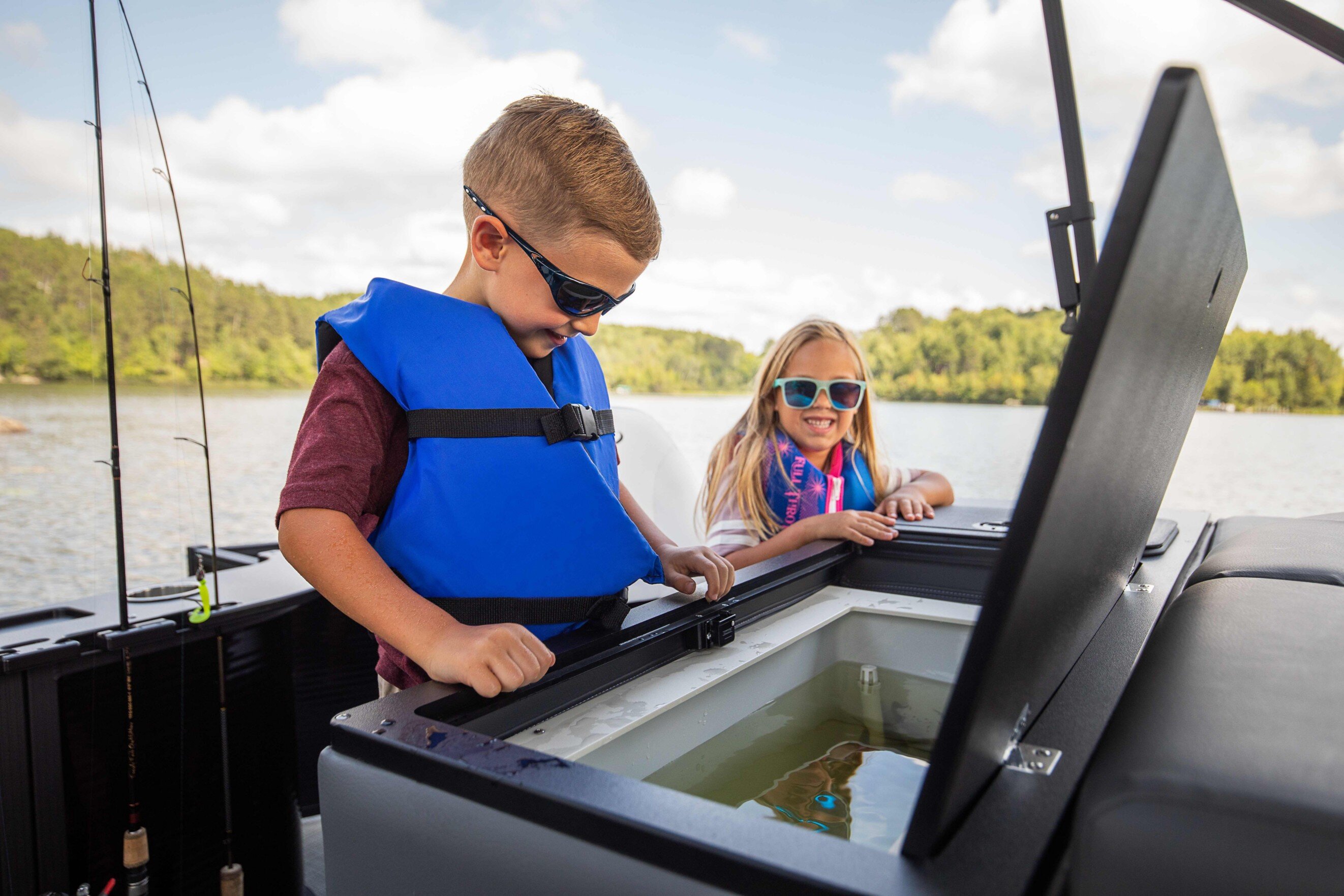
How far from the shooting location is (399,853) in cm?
58

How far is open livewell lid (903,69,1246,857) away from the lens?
405 millimetres

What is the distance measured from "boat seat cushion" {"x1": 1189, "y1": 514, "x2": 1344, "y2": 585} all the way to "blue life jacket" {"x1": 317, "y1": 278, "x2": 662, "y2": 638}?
742 mm

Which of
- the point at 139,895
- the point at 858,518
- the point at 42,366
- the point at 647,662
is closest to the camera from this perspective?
the point at 647,662

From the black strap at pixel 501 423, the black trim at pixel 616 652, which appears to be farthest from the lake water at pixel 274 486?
the black strap at pixel 501 423

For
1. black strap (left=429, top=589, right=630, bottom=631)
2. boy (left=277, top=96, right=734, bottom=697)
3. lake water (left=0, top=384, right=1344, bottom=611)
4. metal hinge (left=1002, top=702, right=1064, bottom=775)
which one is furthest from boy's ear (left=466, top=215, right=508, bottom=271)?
lake water (left=0, top=384, right=1344, bottom=611)

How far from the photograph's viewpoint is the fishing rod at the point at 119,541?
4.62 feet

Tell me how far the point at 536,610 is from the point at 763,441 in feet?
4.80

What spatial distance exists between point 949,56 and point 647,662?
62.0 feet

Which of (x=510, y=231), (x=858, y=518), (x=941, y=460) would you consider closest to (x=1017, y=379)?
(x=941, y=460)

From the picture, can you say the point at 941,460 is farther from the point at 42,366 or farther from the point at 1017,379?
the point at 42,366

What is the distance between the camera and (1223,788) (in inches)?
16.0

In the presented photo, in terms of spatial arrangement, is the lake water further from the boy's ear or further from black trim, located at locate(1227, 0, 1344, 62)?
the boy's ear

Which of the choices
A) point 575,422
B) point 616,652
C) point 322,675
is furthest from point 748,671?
point 322,675

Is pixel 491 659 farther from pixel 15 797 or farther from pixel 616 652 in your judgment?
pixel 15 797
